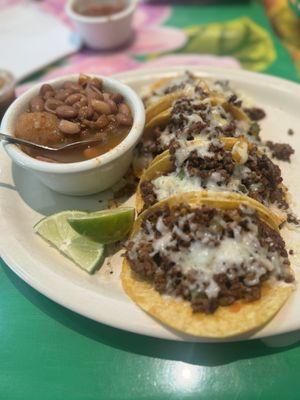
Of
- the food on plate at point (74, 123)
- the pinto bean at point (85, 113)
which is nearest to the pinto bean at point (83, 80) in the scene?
the food on plate at point (74, 123)

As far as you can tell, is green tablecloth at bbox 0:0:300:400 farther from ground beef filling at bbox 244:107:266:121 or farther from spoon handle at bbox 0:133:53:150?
ground beef filling at bbox 244:107:266:121

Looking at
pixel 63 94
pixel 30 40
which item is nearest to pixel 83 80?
pixel 63 94

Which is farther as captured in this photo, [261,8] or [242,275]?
[261,8]

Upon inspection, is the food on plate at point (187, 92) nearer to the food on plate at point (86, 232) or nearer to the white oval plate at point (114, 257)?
the white oval plate at point (114, 257)

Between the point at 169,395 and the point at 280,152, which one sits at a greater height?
the point at 280,152

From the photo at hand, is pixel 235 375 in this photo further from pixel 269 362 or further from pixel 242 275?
pixel 242 275

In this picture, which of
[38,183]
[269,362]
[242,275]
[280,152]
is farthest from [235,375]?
[38,183]
